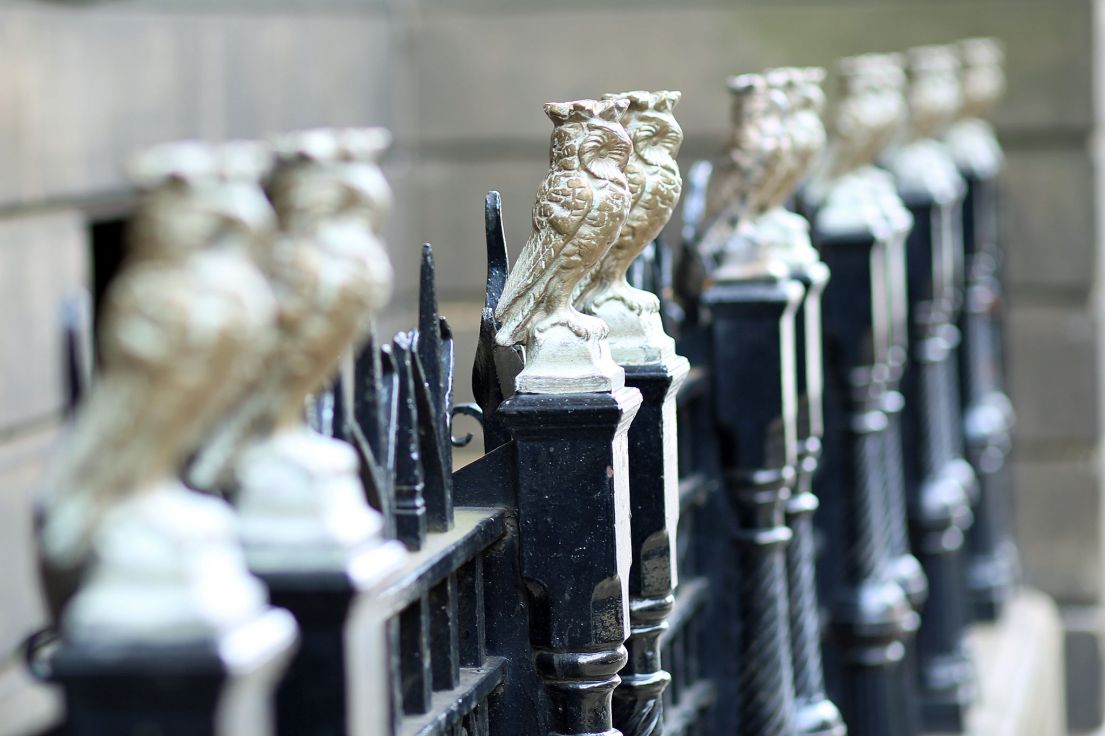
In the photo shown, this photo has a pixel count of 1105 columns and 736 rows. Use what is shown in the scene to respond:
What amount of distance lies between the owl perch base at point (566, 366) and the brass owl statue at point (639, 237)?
32 centimetres

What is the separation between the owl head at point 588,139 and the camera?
2.99 meters

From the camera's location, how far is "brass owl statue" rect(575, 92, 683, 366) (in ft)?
10.8

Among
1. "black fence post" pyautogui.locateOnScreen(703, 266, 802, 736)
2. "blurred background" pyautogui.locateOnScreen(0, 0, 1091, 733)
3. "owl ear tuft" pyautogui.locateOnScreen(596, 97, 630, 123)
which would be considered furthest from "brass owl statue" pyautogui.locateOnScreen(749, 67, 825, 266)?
"blurred background" pyautogui.locateOnScreen(0, 0, 1091, 733)

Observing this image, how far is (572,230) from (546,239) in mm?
51

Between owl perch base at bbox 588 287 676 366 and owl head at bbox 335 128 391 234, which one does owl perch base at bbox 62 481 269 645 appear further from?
owl perch base at bbox 588 287 676 366

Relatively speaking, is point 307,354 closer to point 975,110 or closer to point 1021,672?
point 1021,672

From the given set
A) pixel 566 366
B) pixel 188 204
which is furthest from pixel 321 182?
pixel 566 366

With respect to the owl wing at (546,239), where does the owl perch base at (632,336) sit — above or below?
below

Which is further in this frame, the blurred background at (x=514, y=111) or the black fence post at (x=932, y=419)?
the blurred background at (x=514, y=111)

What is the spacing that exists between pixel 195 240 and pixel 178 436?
18 centimetres

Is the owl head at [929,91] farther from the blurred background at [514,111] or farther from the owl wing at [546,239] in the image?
the owl wing at [546,239]

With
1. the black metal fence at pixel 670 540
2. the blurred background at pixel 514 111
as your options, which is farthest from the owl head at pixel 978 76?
the blurred background at pixel 514 111

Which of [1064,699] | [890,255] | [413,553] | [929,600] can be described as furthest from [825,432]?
[1064,699]

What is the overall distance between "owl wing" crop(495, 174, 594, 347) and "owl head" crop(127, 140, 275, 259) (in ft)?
4.28
